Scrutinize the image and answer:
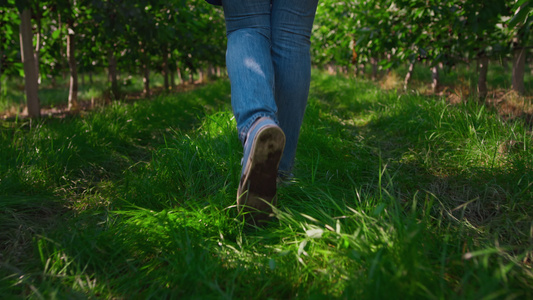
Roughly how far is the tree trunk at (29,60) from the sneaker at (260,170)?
13.6ft

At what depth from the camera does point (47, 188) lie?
1695 millimetres

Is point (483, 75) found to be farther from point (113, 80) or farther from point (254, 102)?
point (113, 80)

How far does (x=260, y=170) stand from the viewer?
3.42 ft

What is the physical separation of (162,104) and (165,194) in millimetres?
2963

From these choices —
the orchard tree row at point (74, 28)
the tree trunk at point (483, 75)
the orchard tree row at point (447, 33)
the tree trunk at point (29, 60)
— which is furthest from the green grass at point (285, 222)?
the tree trunk at point (29, 60)

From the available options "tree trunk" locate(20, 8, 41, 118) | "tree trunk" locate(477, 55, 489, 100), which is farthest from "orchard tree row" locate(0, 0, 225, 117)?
"tree trunk" locate(477, 55, 489, 100)

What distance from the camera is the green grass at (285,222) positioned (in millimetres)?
845

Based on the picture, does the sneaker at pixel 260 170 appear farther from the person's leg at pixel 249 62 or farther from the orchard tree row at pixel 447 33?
the orchard tree row at pixel 447 33

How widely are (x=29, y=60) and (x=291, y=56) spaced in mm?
4006

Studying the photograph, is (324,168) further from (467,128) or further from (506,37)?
(506,37)

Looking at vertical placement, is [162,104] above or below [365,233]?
below

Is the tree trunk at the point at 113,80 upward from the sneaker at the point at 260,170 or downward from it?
downward

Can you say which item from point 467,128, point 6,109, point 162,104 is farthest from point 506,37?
point 6,109

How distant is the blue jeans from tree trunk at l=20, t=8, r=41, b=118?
3.79 m
